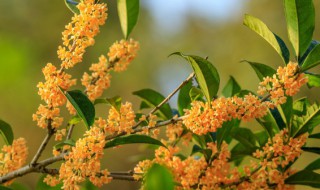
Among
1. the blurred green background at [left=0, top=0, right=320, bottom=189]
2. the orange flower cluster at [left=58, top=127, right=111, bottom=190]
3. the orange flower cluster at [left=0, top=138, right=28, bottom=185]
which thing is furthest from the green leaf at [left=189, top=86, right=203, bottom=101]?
the blurred green background at [left=0, top=0, right=320, bottom=189]

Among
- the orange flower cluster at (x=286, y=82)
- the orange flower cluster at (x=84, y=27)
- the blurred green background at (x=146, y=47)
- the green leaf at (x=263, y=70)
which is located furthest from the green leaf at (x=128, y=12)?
the blurred green background at (x=146, y=47)

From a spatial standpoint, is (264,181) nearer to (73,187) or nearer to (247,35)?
(73,187)

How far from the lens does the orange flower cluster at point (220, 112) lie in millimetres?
1319

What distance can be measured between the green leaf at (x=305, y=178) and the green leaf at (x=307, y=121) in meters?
0.14

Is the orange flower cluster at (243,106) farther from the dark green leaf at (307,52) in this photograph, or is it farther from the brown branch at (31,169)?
the brown branch at (31,169)

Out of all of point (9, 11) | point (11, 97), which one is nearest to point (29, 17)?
point (9, 11)

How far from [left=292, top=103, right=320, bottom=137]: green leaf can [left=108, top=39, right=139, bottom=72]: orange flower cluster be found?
57cm

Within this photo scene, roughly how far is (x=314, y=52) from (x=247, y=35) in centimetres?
1108

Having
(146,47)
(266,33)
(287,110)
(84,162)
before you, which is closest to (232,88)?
(287,110)

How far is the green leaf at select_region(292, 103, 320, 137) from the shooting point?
1586mm

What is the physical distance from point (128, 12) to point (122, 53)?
0.14m

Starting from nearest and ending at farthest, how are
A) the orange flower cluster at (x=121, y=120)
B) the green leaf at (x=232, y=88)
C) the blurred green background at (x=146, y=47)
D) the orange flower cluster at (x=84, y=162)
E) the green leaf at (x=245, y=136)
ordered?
1. the orange flower cluster at (x=84, y=162)
2. the orange flower cluster at (x=121, y=120)
3. the green leaf at (x=245, y=136)
4. the green leaf at (x=232, y=88)
5. the blurred green background at (x=146, y=47)

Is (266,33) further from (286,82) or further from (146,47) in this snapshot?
(146,47)

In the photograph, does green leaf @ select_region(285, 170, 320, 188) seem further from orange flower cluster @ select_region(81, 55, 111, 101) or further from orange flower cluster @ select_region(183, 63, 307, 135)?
orange flower cluster @ select_region(81, 55, 111, 101)
